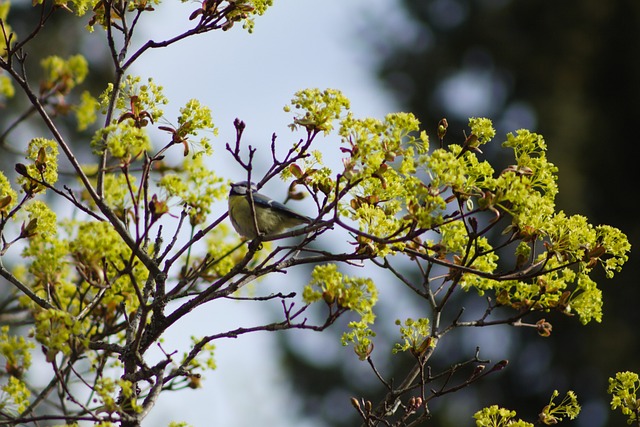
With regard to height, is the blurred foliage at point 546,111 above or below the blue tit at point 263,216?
above

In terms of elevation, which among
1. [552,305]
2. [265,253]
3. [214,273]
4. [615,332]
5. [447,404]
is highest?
[615,332]

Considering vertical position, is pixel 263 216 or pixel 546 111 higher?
pixel 546 111

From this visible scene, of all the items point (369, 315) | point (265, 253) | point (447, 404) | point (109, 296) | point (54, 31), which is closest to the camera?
point (369, 315)

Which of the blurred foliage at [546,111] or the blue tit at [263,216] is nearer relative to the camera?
the blue tit at [263,216]

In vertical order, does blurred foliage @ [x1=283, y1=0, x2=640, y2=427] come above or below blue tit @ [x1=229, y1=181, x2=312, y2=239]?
above

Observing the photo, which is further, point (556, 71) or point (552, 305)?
point (556, 71)

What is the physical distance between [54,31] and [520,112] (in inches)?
321

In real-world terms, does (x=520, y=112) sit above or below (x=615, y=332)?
above

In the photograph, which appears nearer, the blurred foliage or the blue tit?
the blue tit

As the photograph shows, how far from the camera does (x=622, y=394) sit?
2990mm

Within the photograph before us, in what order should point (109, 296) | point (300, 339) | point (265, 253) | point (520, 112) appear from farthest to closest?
point (300, 339), point (520, 112), point (265, 253), point (109, 296)

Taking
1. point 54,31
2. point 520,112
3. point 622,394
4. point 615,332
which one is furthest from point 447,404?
point 622,394

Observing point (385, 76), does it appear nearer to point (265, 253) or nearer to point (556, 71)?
point (556, 71)

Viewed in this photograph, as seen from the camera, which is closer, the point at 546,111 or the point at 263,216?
the point at 263,216
